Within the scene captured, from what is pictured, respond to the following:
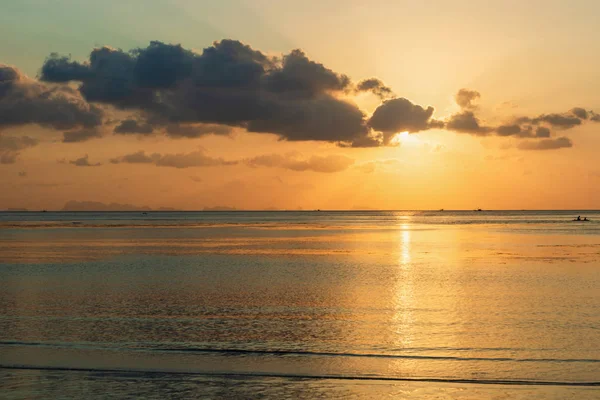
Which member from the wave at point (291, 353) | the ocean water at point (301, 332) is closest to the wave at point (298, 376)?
the ocean water at point (301, 332)

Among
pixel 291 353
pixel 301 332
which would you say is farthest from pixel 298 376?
pixel 301 332

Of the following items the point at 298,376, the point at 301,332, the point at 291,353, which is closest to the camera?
the point at 298,376

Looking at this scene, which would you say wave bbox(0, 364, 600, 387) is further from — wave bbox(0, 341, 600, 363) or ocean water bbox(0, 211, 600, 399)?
wave bbox(0, 341, 600, 363)

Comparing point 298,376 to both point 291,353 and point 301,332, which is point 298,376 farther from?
point 301,332

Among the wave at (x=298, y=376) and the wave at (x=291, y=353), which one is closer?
the wave at (x=298, y=376)

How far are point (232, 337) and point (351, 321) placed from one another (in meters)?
5.79

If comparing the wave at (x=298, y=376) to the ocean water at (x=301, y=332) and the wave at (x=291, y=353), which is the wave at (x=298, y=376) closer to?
the ocean water at (x=301, y=332)

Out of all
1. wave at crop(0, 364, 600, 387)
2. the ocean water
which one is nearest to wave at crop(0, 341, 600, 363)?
the ocean water

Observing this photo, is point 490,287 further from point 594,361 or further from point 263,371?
point 263,371

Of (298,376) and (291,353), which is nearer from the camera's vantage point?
(298,376)

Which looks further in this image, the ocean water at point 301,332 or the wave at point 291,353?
the wave at point 291,353

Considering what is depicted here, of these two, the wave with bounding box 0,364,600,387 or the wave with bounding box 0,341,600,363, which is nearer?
the wave with bounding box 0,364,600,387

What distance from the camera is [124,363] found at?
20156 millimetres

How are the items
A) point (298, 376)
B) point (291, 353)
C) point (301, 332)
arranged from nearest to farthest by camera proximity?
point (298, 376)
point (291, 353)
point (301, 332)
